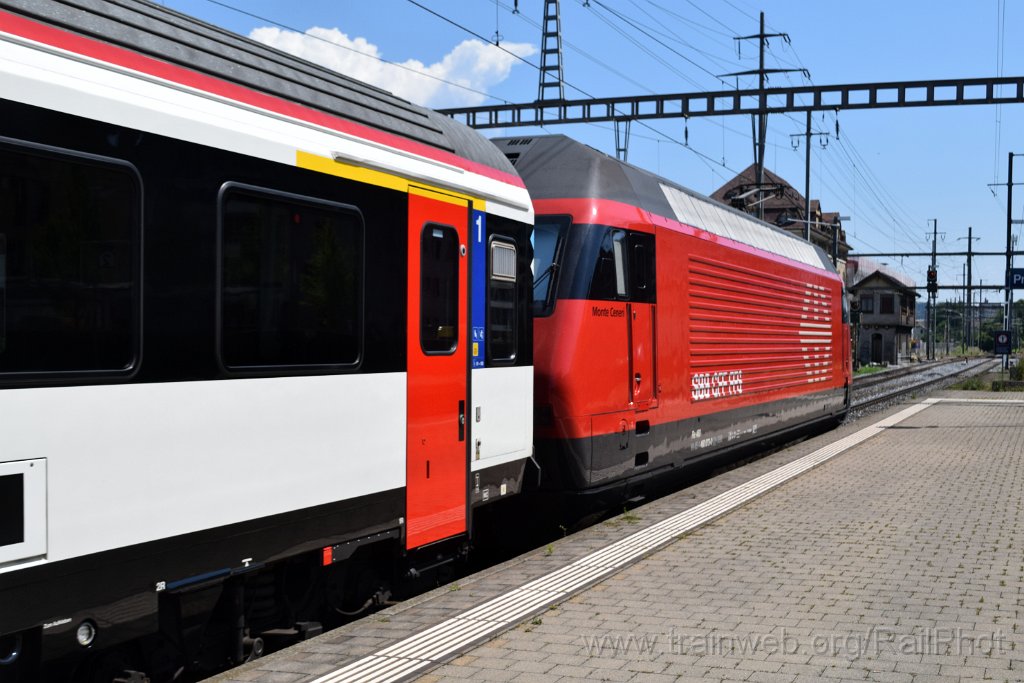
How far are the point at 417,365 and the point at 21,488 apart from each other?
291 centimetres

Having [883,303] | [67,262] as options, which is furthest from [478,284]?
[883,303]

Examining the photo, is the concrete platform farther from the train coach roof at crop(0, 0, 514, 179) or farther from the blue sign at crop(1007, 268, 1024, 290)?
the blue sign at crop(1007, 268, 1024, 290)

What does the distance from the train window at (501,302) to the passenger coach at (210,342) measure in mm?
267

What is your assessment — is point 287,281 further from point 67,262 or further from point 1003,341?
point 1003,341

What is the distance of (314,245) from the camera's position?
19.1 ft

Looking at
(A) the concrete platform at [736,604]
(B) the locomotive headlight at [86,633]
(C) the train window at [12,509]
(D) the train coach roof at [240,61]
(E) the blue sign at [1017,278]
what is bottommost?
(A) the concrete platform at [736,604]

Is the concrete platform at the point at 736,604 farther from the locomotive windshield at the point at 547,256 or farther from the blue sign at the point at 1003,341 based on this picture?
the blue sign at the point at 1003,341

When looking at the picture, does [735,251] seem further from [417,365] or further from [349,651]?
[349,651]

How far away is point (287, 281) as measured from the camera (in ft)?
18.5

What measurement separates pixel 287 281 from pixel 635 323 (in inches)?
202

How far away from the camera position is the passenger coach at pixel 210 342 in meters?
4.27

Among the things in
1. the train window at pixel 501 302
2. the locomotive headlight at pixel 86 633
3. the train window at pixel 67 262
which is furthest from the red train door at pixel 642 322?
the locomotive headlight at pixel 86 633

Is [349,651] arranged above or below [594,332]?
below

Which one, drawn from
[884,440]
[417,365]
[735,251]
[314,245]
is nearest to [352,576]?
[417,365]
